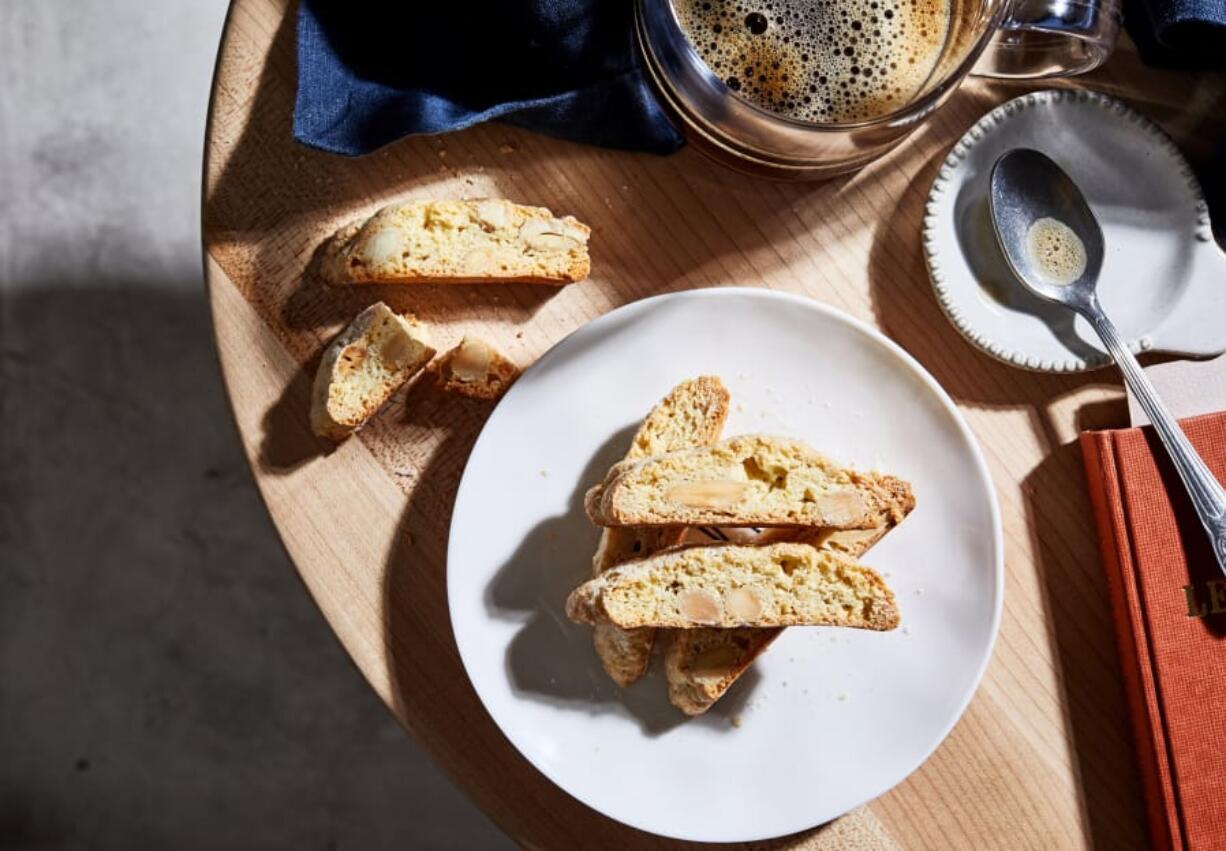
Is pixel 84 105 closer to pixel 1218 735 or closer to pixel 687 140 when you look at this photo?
pixel 687 140

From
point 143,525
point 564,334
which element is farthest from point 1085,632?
point 143,525

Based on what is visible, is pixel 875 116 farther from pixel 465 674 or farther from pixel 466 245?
pixel 465 674

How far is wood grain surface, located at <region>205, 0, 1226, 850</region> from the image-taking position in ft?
2.85

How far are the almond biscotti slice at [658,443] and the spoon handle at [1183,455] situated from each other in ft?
1.03

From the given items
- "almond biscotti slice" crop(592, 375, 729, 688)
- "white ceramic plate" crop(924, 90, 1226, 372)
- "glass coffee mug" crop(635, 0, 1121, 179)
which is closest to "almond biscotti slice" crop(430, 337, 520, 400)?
"almond biscotti slice" crop(592, 375, 729, 688)

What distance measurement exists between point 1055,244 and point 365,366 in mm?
545

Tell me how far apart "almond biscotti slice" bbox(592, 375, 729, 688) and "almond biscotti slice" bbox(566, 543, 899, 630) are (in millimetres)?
30

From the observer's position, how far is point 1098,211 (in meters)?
0.88

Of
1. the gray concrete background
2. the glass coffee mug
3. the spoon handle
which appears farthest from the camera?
the gray concrete background

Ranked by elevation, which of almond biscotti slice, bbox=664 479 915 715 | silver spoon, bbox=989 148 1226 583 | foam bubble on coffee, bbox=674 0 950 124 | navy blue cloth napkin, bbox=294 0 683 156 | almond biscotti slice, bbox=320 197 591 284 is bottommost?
almond biscotti slice, bbox=664 479 915 715

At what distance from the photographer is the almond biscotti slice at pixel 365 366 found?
2.74ft

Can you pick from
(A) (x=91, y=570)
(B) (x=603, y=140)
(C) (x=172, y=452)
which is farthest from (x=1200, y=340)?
(A) (x=91, y=570)

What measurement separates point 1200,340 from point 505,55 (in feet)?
1.94

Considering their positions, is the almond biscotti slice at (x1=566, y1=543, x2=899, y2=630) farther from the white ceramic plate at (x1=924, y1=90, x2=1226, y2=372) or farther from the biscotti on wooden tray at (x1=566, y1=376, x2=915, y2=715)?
the white ceramic plate at (x1=924, y1=90, x2=1226, y2=372)
